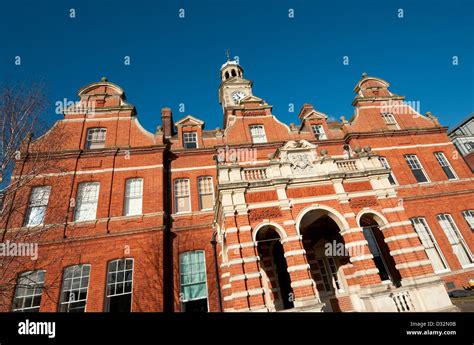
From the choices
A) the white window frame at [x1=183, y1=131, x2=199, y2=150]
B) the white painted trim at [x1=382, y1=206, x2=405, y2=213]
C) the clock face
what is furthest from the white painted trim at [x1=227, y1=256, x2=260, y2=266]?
the clock face

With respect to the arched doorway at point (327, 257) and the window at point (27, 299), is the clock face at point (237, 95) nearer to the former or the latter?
the arched doorway at point (327, 257)

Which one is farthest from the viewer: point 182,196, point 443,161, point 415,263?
point 443,161

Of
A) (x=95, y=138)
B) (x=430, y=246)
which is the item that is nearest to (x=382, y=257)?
(x=430, y=246)

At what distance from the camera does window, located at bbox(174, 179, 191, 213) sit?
15.0 meters

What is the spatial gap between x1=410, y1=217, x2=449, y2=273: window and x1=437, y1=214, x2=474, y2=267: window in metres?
1.04

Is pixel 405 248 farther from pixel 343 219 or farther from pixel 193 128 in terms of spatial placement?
pixel 193 128

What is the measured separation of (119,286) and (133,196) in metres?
5.08

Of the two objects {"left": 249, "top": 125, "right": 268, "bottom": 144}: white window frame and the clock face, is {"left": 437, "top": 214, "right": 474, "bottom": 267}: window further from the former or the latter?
the clock face

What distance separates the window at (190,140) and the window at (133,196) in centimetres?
447

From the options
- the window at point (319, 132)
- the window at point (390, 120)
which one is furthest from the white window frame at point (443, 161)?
the window at point (319, 132)

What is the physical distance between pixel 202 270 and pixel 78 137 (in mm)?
12106

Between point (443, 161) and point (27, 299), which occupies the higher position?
point (443, 161)

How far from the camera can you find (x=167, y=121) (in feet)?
64.1

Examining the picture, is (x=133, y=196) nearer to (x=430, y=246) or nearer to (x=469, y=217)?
(x=430, y=246)
